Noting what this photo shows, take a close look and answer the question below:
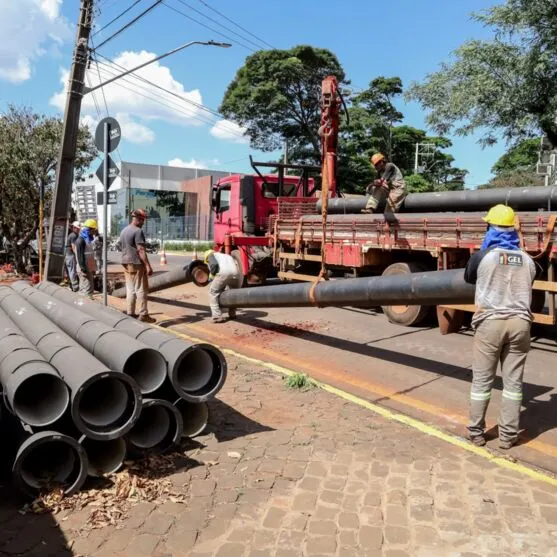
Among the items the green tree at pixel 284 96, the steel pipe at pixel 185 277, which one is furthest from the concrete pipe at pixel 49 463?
the green tree at pixel 284 96

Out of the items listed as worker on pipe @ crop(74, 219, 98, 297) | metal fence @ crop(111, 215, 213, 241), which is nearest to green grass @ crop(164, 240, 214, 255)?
metal fence @ crop(111, 215, 213, 241)

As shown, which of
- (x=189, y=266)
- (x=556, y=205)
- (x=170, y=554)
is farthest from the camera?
(x=189, y=266)

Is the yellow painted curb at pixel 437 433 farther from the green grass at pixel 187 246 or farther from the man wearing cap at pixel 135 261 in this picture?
the green grass at pixel 187 246

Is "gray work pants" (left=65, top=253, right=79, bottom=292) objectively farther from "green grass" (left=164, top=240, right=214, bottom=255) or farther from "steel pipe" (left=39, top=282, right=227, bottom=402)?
"green grass" (left=164, top=240, right=214, bottom=255)

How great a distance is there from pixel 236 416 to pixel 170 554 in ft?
6.27

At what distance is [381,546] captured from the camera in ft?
9.25

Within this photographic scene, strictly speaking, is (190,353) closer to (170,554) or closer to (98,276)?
(170,554)

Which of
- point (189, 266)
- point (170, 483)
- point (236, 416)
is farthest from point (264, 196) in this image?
point (170, 483)

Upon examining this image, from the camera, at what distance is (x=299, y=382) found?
541cm

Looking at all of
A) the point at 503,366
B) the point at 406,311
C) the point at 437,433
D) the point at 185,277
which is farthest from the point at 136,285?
the point at 503,366

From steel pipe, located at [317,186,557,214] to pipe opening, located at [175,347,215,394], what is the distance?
5.08 metres

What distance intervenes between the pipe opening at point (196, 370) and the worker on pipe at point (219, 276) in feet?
15.4

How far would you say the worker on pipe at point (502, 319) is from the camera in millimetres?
3896

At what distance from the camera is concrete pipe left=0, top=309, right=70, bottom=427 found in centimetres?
314
